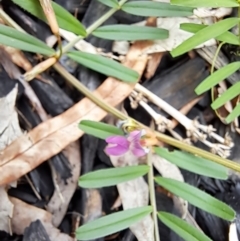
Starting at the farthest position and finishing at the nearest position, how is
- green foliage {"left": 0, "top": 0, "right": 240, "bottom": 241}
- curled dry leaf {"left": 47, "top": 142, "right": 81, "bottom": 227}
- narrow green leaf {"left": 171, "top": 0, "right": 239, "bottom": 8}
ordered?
1. curled dry leaf {"left": 47, "top": 142, "right": 81, "bottom": 227}
2. green foliage {"left": 0, "top": 0, "right": 240, "bottom": 241}
3. narrow green leaf {"left": 171, "top": 0, "right": 239, "bottom": 8}

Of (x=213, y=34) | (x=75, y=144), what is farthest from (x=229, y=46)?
(x=75, y=144)

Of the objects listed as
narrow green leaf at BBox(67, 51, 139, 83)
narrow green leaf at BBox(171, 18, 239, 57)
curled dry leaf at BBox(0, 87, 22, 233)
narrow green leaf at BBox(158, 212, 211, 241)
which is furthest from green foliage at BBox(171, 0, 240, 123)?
curled dry leaf at BBox(0, 87, 22, 233)

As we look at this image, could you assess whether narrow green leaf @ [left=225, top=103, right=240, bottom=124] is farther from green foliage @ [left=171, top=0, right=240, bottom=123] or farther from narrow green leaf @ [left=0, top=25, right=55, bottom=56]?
narrow green leaf @ [left=0, top=25, right=55, bottom=56]

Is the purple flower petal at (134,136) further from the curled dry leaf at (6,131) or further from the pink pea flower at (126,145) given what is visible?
the curled dry leaf at (6,131)

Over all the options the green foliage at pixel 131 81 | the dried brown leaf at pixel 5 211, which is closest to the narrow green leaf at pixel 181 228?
the green foliage at pixel 131 81

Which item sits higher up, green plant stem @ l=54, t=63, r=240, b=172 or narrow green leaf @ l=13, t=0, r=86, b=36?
narrow green leaf @ l=13, t=0, r=86, b=36

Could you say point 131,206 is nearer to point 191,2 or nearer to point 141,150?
point 141,150
